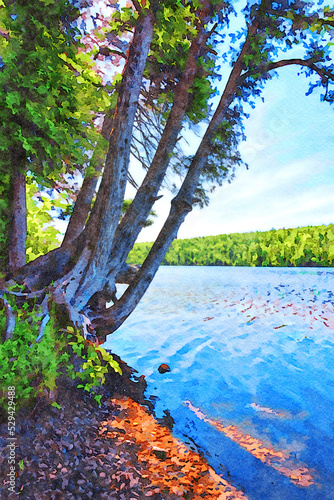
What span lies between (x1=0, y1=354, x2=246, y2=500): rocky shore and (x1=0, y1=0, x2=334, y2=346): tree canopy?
987 mm

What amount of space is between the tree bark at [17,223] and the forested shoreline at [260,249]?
893 inches

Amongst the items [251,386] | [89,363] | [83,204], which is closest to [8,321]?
[89,363]

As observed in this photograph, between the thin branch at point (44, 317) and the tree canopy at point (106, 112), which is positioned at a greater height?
the tree canopy at point (106, 112)

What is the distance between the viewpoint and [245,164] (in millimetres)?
6332

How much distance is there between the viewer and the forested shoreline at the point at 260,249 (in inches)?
969

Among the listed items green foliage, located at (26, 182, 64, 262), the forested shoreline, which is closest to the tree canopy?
green foliage, located at (26, 182, 64, 262)

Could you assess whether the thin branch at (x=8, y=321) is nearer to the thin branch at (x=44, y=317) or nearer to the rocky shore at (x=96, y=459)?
the thin branch at (x=44, y=317)

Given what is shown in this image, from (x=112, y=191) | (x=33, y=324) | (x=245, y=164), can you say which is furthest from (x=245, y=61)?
(x=33, y=324)

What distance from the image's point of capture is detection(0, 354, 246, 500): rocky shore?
2.84 metres

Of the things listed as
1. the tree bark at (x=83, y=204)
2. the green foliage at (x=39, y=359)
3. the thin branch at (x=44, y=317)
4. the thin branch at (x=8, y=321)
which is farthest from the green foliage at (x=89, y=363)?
the tree bark at (x=83, y=204)

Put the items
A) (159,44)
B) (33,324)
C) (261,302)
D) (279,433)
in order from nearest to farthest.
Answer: (33,324), (279,433), (159,44), (261,302)

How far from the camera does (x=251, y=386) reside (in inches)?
233

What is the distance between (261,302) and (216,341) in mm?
5695

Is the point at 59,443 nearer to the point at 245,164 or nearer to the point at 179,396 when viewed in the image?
the point at 179,396
